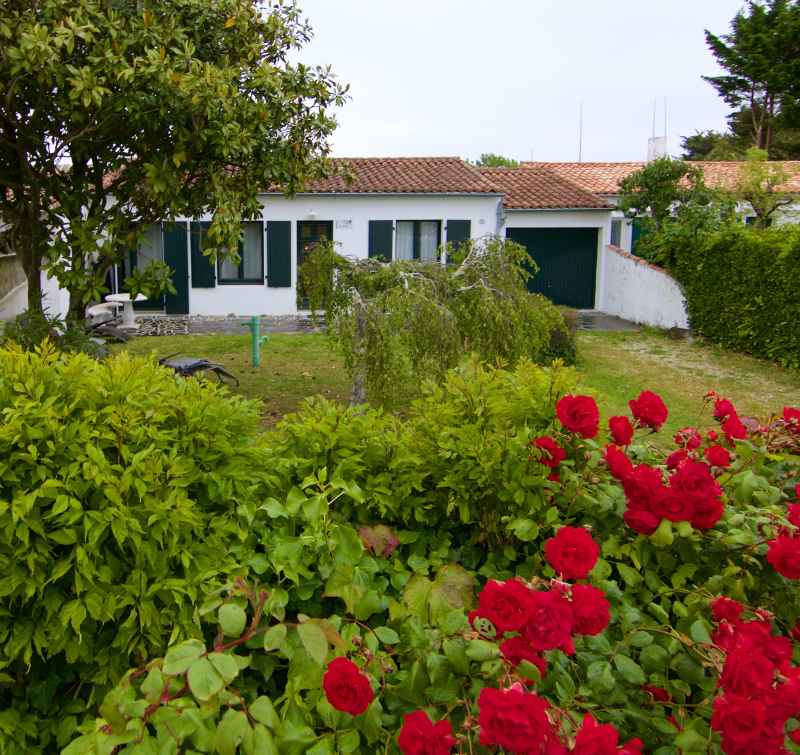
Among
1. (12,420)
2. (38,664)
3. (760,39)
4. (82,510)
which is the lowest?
(38,664)

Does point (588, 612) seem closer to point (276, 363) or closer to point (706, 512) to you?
point (706, 512)

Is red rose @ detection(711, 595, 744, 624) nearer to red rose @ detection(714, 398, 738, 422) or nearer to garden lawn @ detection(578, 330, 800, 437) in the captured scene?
red rose @ detection(714, 398, 738, 422)

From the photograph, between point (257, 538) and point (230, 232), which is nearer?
point (257, 538)

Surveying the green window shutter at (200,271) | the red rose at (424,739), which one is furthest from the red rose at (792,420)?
the green window shutter at (200,271)

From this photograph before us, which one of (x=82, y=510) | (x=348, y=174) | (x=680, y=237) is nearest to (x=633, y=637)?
(x=82, y=510)

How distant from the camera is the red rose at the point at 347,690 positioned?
158cm

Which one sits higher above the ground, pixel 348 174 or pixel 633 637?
pixel 348 174

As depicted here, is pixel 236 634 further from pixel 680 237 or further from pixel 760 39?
pixel 760 39

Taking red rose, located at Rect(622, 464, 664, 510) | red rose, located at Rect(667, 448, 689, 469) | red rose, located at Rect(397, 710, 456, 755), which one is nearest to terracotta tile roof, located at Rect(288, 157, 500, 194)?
red rose, located at Rect(667, 448, 689, 469)

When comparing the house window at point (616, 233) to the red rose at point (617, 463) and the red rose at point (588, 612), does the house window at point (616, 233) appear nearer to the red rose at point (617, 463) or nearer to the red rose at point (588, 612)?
the red rose at point (617, 463)

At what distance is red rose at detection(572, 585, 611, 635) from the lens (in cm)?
174

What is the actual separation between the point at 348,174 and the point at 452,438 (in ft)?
28.1

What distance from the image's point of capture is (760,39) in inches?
1222

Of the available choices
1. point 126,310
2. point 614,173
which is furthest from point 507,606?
point 614,173
